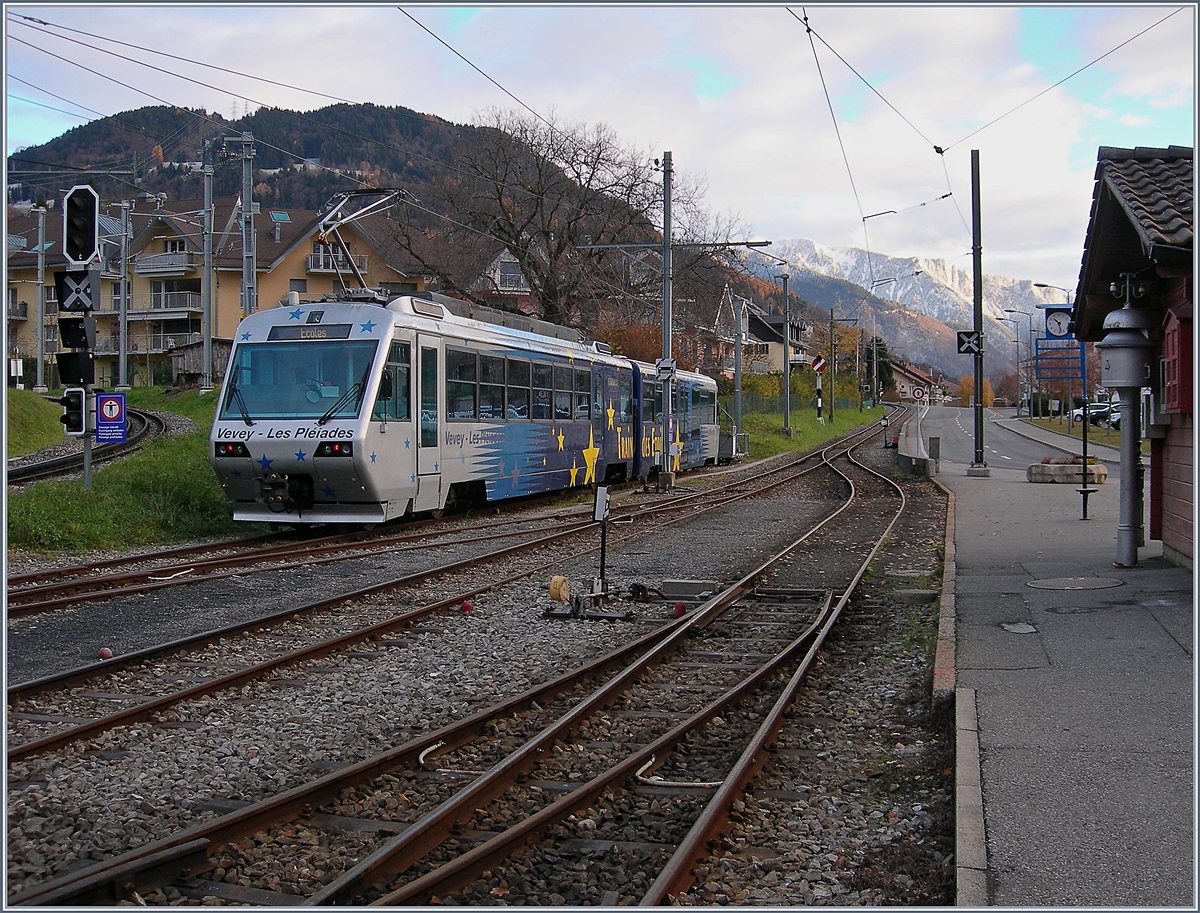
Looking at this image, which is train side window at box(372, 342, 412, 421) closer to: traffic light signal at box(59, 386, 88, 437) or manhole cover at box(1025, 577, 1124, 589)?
traffic light signal at box(59, 386, 88, 437)

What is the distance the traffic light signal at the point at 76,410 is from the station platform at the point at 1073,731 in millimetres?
10904

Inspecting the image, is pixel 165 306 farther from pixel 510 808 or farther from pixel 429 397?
pixel 510 808

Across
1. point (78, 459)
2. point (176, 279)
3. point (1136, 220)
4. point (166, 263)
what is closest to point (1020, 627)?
point (1136, 220)

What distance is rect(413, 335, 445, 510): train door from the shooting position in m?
15.6

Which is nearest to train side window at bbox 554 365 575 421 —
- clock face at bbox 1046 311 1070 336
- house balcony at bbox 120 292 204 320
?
clock face at bbox 1046 311 1070 336

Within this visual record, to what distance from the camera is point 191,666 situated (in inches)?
320

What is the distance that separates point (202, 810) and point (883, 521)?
16.5 metres

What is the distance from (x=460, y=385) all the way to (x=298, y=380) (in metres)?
2.77

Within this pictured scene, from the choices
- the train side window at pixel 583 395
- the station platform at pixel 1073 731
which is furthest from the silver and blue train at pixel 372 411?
the station platform at pixel 1073 731

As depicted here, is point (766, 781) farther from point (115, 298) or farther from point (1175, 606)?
point (115, 298)

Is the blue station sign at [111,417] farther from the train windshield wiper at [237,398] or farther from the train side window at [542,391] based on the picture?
the train side window at [542,391]

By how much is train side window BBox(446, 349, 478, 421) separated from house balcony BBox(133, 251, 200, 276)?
158 ft

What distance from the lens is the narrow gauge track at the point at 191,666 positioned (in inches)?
259

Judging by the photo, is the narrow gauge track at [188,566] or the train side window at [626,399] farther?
the train side window at [626,399]
